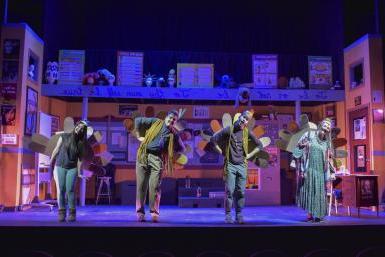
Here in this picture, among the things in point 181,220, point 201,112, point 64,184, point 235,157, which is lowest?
point 181,220

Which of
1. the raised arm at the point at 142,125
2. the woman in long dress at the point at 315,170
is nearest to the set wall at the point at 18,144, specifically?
the raised arm at the point at 142,125

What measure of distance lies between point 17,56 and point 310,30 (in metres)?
7.47

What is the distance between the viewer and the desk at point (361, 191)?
25.8 ft

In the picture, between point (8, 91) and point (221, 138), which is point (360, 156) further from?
point (8, 91)

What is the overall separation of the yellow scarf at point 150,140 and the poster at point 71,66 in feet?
14.1

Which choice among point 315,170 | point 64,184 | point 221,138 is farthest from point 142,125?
point 315,170

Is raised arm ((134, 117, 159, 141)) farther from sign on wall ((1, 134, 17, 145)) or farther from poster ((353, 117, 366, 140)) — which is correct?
poster ((353, 117, 366, 140))

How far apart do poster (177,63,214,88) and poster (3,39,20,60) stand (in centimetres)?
362

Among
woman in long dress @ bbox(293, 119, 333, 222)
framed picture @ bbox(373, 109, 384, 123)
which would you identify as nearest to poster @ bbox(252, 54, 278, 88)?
framed picture @ bbox(373, 109, 384, 123)

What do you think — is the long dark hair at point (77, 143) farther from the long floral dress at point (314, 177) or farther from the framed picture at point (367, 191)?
the framed picture at point (367, 191)

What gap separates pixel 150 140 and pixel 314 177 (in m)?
2.58

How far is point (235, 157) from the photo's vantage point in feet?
21.4
